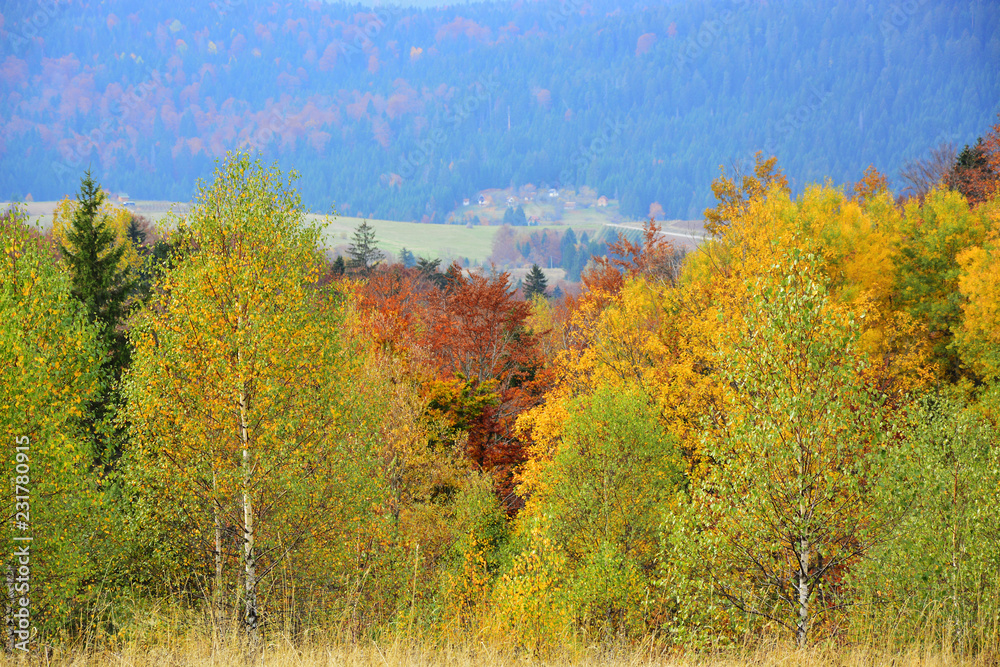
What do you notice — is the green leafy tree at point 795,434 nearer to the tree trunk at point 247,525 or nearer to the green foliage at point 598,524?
the green foliage at point 598,524

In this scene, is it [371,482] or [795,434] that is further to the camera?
[371,482]

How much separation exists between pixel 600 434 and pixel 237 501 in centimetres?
1380

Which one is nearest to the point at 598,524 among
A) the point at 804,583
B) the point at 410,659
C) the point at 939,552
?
the point at 939,552

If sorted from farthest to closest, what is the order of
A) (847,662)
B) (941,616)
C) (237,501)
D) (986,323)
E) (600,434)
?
(986,323), (600,434), (237,501), (941,616), (847,662)

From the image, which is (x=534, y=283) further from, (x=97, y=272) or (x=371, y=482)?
(x=371, y=482)

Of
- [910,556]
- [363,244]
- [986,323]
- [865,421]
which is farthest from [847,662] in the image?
[363,244]

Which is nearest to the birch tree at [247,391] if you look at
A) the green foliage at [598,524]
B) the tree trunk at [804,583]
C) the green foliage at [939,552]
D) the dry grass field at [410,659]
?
the dry grass field at [410,659]

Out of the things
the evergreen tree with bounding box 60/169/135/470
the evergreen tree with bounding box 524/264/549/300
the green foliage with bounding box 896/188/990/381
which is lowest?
the evergreen tree with bounding box 60/169/135/470

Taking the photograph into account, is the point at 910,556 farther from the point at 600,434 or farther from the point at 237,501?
the point at 237,501

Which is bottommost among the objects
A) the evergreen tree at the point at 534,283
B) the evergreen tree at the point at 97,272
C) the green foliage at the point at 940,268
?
the evergreen tree at the point at 97,272

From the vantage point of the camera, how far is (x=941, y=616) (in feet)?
35.0

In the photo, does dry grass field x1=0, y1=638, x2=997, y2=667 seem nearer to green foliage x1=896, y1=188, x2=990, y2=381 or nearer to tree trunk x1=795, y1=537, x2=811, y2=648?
tree trunk x1=795, y1=537, x2=811, y2=648

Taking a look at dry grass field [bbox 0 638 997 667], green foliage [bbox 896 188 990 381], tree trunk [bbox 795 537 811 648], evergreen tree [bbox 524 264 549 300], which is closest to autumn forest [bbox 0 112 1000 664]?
tree trunk [bbox 795 537 811 648]

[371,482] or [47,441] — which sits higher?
[47,441]
